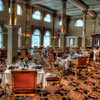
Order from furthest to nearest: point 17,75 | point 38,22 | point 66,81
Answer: point 38,22 → point 66,81 → point 17,75

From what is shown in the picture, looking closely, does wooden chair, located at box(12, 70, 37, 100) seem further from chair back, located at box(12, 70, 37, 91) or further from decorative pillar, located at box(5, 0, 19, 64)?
decorative pillar, located at box(5, 0, 19, 64)

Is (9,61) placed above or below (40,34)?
below

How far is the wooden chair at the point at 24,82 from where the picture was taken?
2.95m

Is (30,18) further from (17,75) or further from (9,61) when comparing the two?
(17,75)

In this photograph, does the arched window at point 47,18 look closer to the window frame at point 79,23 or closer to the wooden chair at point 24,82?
the window frame at point 79,23

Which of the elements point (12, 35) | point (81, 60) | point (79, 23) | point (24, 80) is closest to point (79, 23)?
point (79, 23)

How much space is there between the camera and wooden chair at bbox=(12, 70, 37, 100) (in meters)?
2.95

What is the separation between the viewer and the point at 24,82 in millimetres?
2980

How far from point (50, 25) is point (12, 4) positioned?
1157 cm

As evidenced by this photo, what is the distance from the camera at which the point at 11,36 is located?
304 inches

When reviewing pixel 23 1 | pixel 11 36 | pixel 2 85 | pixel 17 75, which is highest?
pixel 23 1

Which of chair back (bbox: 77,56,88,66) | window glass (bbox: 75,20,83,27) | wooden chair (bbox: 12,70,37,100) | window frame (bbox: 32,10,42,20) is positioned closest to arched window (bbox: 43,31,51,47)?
window frame (bbox: 32,10,42,20)

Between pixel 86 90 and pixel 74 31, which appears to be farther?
pixel 74 31

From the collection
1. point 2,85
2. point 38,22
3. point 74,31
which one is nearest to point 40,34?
point 38,22
